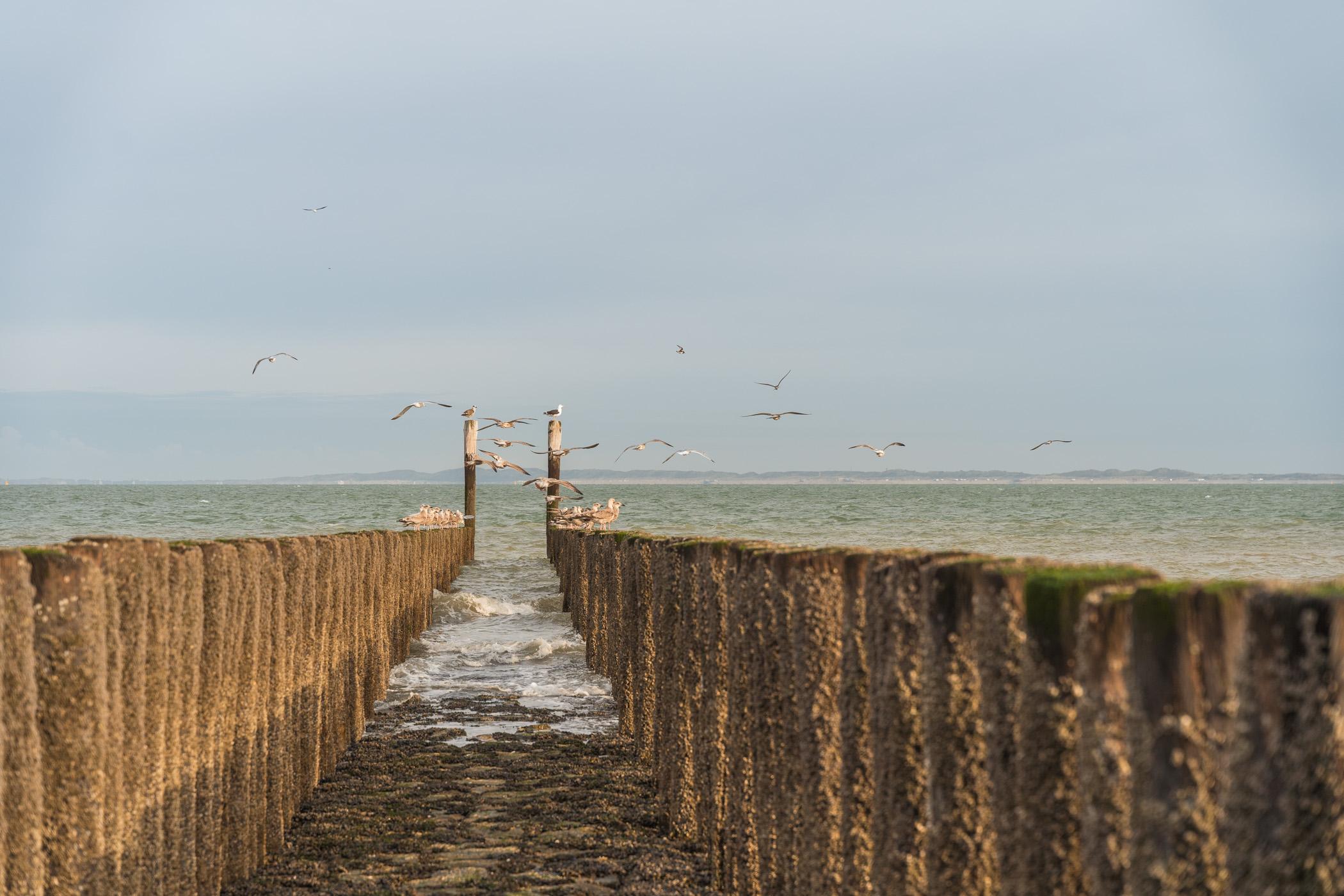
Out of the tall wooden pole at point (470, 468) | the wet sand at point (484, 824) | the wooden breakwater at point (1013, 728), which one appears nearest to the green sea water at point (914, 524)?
the tall wooden pole at point (470, 468)

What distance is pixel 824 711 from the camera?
423 cm

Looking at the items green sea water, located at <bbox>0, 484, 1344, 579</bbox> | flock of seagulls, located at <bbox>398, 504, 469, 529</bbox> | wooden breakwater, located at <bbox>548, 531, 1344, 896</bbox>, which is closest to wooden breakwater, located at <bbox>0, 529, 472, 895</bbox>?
wooden breakwater, located at <bbox>548, 531, 1344, 896</bbox>

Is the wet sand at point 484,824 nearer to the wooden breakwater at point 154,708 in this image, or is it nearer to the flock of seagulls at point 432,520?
the wooden breakwater at point 154,708

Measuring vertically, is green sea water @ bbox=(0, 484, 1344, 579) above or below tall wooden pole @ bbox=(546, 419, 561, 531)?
below

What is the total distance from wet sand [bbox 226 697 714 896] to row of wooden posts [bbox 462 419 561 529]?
84.1ft

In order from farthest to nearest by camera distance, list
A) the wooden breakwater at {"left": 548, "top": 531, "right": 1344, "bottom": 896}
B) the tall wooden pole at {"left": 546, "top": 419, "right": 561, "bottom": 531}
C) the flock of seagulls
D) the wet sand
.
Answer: the tall wooden pole at {"left": 546, "top": 419, "right": 561, "bottom": 531}
the flock of seagulls
the wet sand
the wooden breakwater at {"left": 548, "top": 531, "right": 1344, "bottom": 896}

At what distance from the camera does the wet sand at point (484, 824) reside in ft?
19.0

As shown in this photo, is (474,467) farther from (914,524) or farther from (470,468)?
(914,524)

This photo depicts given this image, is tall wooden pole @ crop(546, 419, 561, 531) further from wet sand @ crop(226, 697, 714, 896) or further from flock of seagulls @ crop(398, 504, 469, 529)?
wet sand @ crop(226, 697, 714, 896)

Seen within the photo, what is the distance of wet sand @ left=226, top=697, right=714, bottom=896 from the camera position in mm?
5785

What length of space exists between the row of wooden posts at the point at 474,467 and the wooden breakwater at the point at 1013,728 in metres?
29.7

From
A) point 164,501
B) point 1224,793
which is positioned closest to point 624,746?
point 1224,793

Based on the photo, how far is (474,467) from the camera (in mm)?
36656

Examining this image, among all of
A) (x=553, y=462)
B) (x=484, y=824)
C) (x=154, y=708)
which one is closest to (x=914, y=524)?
(x=553, y=462)
